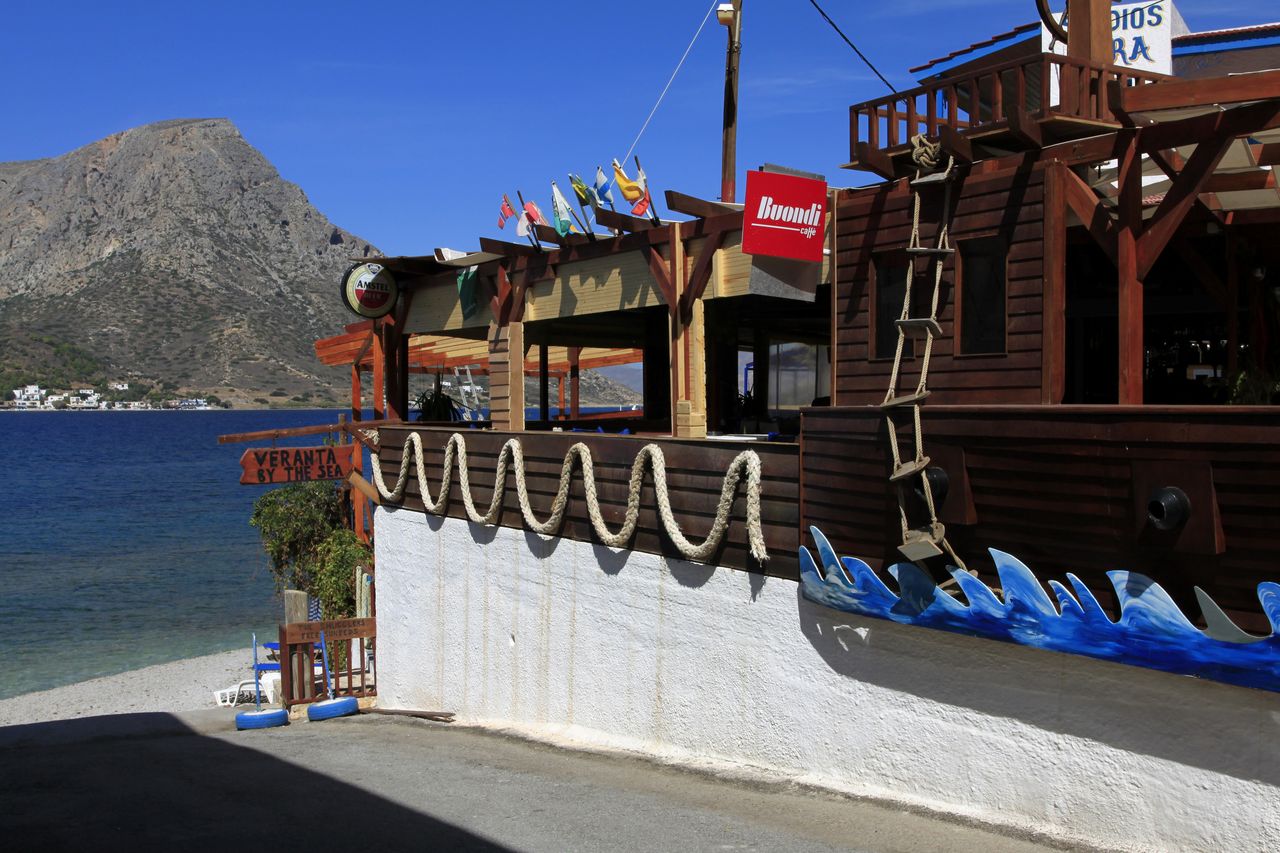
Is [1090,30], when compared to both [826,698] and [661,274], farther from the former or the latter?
[826,698]

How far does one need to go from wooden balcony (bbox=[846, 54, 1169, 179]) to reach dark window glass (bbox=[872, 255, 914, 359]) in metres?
0.77

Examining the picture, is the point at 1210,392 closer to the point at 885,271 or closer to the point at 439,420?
the point at 885,271

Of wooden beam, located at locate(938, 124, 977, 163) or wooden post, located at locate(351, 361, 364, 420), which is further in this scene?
wooden post, located at locate(351, 361, 364, 420)

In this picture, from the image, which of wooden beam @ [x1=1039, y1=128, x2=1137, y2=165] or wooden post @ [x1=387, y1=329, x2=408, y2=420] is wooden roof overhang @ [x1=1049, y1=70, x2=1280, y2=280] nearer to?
wooden beam @ [x1=1039, y1=128, x2=1137, y2=165]

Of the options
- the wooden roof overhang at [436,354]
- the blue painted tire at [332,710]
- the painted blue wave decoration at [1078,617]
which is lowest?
the blue painted tire at [332,710]

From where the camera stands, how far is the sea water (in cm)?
3341

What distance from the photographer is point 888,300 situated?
392 inches

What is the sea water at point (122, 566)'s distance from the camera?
110 feet

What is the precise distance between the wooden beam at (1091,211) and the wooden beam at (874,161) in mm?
1568

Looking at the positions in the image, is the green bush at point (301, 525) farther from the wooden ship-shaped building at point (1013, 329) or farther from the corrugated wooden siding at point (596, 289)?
the wooden ship-shaped building at point (1013, 329)

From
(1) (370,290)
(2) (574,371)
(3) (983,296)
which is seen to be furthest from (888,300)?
(2) (574,371)

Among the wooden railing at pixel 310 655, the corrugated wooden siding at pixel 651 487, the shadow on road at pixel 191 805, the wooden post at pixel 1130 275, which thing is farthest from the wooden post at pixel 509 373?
the wooden post at pixel 1130 275

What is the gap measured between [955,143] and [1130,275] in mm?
1707

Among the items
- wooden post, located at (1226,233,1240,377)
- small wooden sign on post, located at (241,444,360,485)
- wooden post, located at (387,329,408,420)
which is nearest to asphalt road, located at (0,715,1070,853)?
small wooden sign on post, located at (241,444,360,485)
